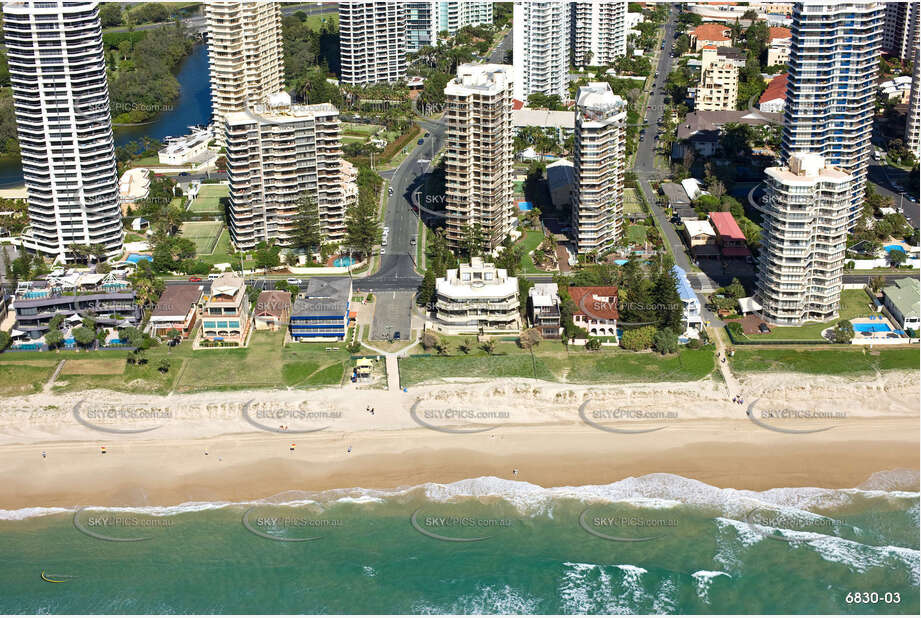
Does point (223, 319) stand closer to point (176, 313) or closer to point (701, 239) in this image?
point (176, 313)

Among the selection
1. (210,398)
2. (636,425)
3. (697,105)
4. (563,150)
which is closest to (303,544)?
(210,398)

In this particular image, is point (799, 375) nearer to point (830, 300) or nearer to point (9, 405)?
point (830, 300)

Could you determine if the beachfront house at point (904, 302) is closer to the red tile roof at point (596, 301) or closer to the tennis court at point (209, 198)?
the red tile roof at point (596, 301)

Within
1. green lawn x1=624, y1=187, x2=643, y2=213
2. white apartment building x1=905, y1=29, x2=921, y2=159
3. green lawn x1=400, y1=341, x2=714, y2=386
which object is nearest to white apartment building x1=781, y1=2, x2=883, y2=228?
green lawn x1=624, y1=187, x2=643, y2=213

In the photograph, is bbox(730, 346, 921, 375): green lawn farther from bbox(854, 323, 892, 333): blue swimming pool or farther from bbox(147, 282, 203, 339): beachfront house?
bbox(147, 282, 203, 339): beachfront house

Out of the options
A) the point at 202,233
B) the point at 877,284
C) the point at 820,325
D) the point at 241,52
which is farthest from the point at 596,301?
the point at 241,52
